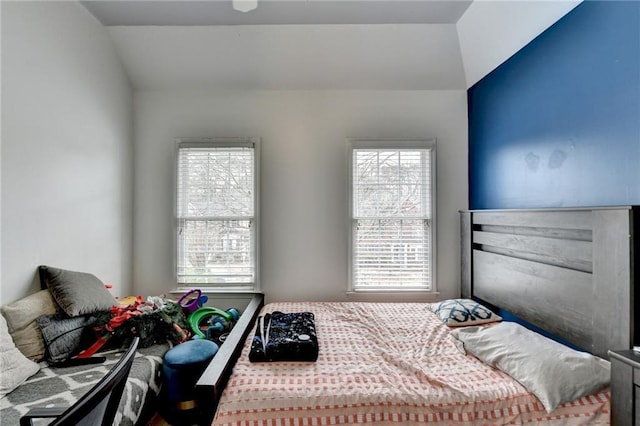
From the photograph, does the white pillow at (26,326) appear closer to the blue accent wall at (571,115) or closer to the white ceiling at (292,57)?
the white ceiling at (292,57)

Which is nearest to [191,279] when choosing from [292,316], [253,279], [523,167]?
[253,279]

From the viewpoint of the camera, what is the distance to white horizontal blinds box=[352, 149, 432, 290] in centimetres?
289

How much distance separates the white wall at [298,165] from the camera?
Answer: 9.51 feet

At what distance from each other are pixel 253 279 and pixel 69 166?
5.60 feet

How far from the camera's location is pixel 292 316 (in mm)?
2170

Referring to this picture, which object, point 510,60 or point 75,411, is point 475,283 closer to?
point 510,60

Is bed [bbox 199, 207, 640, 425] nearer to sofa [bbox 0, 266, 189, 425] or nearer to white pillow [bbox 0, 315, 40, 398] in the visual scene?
sofa [bbox 0, 266, 189, 425]

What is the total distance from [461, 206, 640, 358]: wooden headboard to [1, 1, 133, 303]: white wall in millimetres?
3217

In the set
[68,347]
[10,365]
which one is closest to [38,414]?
[10,365]

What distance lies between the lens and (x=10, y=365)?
1488 mm

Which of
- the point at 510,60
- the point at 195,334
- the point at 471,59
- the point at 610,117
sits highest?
the point at 471,59

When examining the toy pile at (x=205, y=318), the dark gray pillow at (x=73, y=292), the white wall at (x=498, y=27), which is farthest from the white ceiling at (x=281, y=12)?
the toy pile at (x=205, y=318)

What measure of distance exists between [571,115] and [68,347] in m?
3.32

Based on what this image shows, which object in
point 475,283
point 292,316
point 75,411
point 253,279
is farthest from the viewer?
point 253,279
